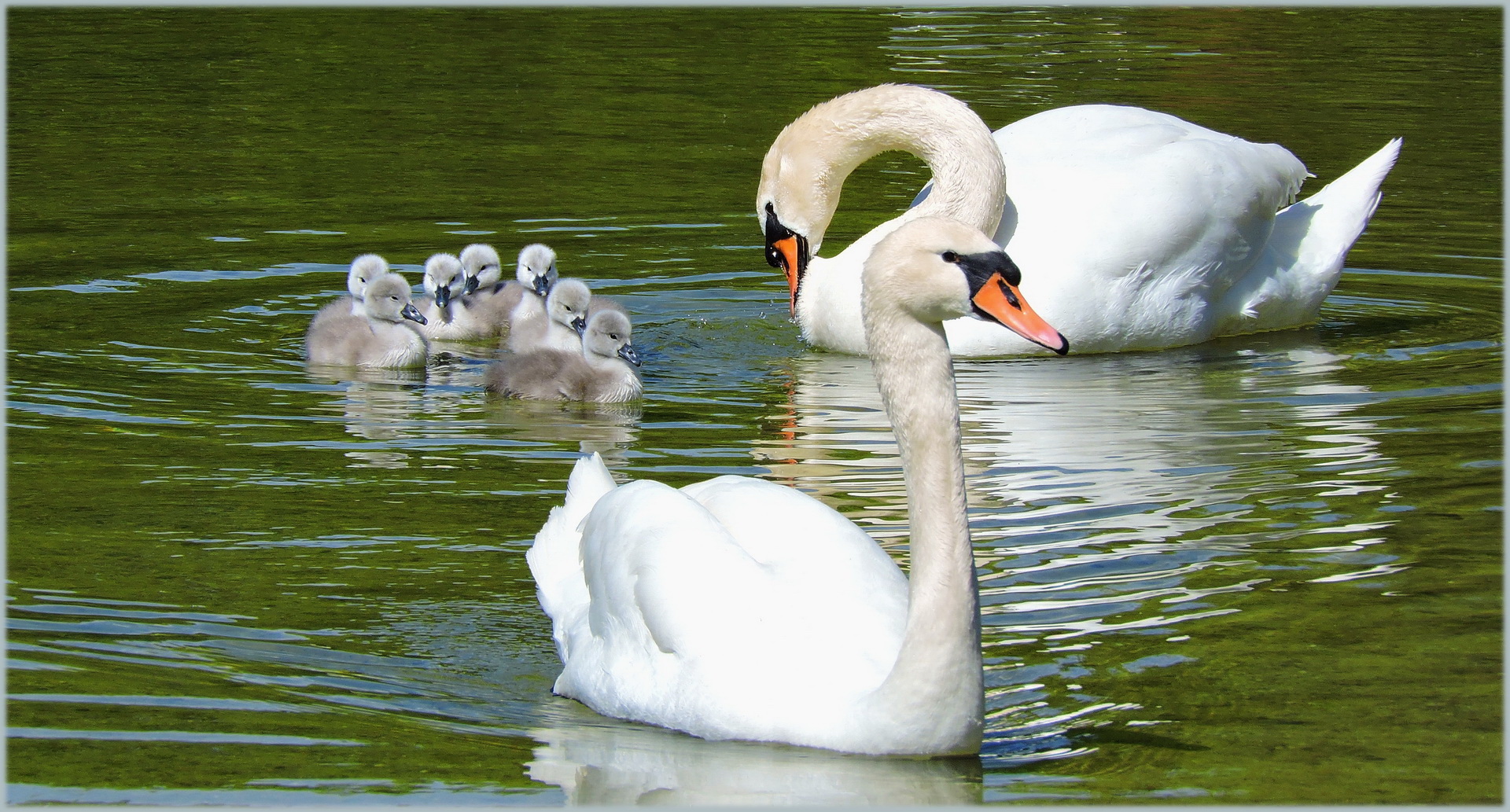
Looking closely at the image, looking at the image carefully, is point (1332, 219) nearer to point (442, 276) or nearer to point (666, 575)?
point (442, 276)

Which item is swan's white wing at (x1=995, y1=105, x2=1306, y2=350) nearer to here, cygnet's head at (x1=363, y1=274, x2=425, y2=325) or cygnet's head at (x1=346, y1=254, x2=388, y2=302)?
cygnet's head at (x1=363, y1=274, x2=425, y2=325)

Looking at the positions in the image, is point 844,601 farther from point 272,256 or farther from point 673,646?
point 272,256

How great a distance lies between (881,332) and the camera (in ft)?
14.9

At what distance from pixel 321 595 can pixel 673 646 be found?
1.32 metres

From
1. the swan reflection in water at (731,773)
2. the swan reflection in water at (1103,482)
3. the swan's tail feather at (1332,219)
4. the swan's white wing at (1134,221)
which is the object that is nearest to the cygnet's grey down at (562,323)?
the swan reflection in water at (1103,482)

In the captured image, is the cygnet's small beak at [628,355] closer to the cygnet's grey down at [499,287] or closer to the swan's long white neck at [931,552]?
the cygnet's grey down at [499,287]

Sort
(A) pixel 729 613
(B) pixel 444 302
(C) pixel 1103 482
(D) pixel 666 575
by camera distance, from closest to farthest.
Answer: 1. (A) pixel 729 613
2. (D) pixel 666 575
3. (C) pixel 1103 482
4. (B) pixel 444 302

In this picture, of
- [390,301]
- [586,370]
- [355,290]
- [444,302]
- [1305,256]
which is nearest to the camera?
[586,370]

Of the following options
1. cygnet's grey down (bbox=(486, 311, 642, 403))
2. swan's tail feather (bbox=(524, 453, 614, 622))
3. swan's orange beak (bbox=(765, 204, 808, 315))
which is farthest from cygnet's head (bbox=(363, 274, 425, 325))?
swan's tail feather (bbox=(524, 453, 614, 622))

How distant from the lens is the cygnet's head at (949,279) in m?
4.43

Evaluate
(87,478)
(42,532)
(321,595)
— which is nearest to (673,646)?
(321,595)

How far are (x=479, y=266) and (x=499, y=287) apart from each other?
→ 0.51 feet

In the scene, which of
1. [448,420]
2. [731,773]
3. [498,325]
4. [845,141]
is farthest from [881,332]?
[498,325]

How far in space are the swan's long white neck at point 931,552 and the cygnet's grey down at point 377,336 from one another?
14.7ft
